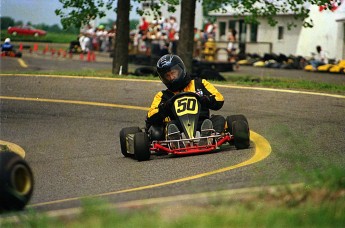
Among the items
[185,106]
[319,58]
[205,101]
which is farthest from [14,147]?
[319,58]

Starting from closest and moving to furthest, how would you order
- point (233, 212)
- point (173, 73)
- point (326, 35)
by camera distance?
point (233, 212), point (173, 73), point (326, 35)

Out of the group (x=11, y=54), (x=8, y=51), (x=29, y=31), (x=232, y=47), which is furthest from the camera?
(x=29, y=31)

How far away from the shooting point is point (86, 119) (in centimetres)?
1595

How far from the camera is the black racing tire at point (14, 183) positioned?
20.5 feet

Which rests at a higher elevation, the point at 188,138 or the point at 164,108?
the point at 164,108

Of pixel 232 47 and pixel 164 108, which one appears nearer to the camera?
pixel 164 108

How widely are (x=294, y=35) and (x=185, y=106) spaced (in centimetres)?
3674

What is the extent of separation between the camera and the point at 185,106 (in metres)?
11.2

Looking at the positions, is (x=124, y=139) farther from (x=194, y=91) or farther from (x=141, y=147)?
(x=194, y=91)

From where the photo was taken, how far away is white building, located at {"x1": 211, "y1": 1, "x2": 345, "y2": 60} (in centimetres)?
4259

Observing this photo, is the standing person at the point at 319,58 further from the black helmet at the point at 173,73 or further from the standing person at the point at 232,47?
the black helmet at the point at 173,73

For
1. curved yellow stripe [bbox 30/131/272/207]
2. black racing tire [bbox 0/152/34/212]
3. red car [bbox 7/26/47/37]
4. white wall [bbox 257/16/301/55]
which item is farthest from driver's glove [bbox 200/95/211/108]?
red car [bbox 7/26/47/37]

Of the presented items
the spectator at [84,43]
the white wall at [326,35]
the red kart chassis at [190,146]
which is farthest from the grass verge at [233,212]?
the spectator at [84,43]

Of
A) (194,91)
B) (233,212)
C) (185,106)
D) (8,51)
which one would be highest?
(194,91)
